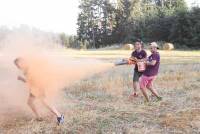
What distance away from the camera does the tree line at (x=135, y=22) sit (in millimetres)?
51938

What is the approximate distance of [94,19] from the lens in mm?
73125

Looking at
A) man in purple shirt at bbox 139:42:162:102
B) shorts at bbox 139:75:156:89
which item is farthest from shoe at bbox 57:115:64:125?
shorts at bbox 139:75:156:89

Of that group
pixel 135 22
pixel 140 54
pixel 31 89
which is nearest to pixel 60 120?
pixel 31 89

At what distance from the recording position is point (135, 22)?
62844 mm

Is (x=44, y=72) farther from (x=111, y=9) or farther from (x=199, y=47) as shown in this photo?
(x=111, y=9)

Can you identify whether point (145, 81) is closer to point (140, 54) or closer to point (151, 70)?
point (151, 70)

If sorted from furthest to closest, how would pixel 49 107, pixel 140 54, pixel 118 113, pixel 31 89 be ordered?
pixel 140 54, pixel 118 113, pixel 31 89, pixel 49 107

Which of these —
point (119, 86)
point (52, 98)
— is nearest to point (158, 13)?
point (119, 86)

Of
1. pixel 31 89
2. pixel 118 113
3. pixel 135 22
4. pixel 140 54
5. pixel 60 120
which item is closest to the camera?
pixel 60 120

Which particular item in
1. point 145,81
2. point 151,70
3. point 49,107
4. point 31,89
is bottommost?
point 49,107

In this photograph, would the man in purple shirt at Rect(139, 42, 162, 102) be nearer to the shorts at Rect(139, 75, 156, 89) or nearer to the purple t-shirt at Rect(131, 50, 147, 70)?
the shorts at Rect(139, 75, 156, 89)

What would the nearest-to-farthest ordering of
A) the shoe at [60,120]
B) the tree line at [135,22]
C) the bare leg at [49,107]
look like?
the shoe at [60,120]
the bare leg at [49,107]
the tree line at [135,22]

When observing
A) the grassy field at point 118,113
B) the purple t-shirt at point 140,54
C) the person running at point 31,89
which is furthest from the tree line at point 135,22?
the person running at point 31,89

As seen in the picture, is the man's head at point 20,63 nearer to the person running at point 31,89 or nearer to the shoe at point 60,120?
the person running at point 31,89
